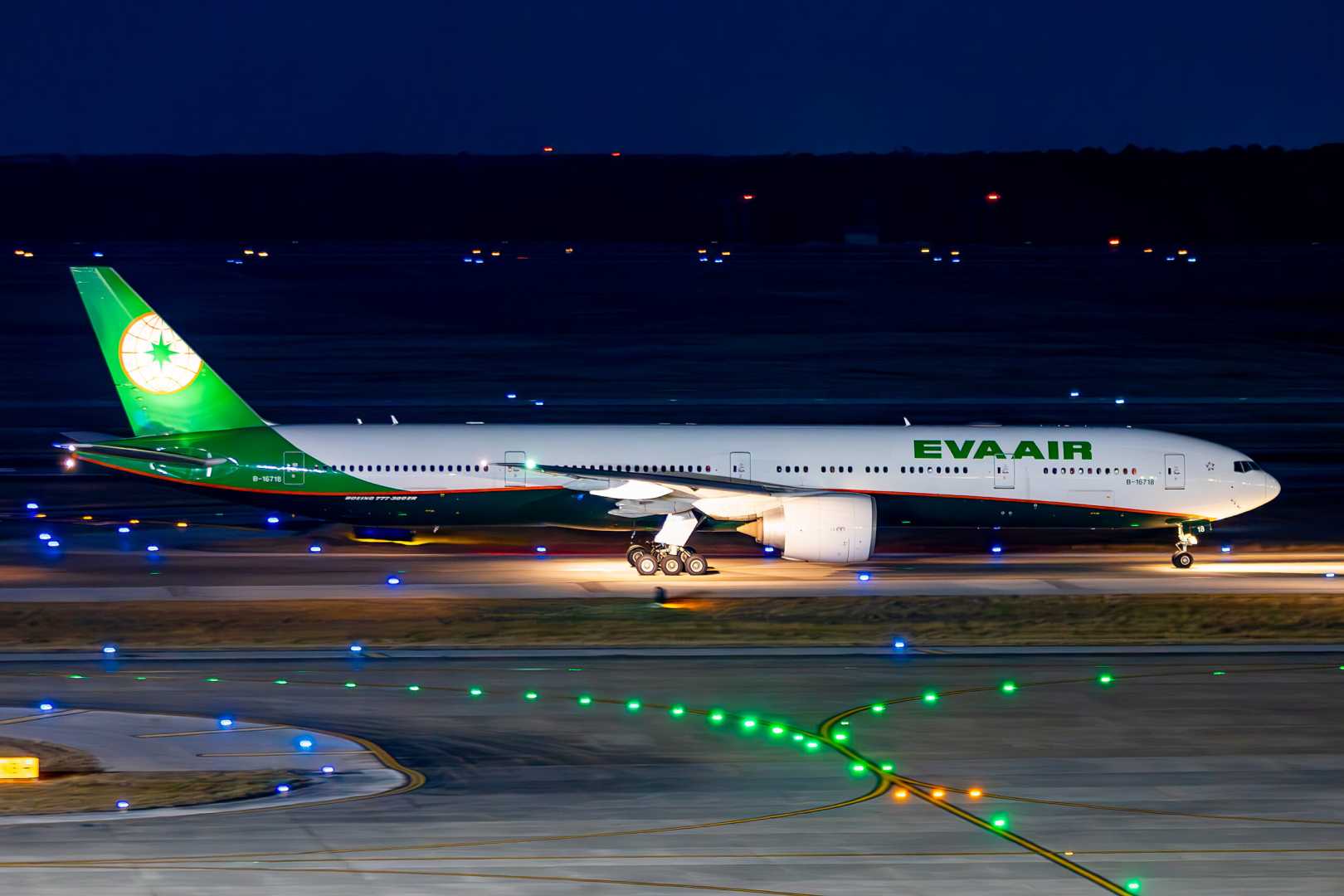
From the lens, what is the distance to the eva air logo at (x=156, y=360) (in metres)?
41.2

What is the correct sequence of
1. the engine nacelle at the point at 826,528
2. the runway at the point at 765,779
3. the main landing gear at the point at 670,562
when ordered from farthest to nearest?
the main landing gear at the point at 670,562
the engine nacelle at the point at 826,528
the runway at the point at 765,779

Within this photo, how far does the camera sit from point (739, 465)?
41.0 metres

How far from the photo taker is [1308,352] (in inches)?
3666

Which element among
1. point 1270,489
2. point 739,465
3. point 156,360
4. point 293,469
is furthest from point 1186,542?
point 156,360

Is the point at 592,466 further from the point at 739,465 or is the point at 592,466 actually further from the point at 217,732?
the point at 217,732

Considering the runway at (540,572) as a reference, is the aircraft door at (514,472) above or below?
above

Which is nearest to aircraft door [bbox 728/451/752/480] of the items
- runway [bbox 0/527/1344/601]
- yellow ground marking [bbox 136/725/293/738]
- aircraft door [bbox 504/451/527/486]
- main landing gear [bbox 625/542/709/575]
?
runway [bbox 0/527/1344/601]

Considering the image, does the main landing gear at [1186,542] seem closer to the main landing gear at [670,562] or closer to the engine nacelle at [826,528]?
the engine nacelle at [826,528]

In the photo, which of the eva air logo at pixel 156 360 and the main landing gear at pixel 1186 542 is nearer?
the main landing gear at pixel 1186 542

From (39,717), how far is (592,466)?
696 inches

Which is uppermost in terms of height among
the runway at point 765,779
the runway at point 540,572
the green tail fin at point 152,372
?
the green tail fin at point 152,372

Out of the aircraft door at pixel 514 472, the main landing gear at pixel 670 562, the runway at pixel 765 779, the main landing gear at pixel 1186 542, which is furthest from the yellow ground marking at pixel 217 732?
the main landing gear at pixel 1186 542

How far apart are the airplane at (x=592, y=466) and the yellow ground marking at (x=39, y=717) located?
610 inches

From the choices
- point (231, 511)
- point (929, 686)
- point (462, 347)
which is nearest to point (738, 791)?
point (929, 686)
